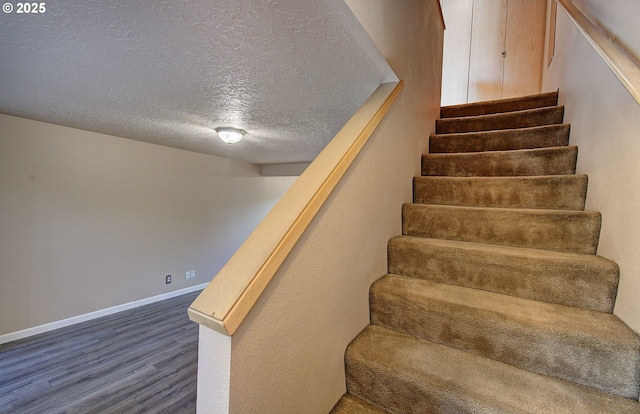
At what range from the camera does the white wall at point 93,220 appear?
8.20 feet

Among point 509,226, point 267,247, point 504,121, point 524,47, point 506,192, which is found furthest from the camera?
point 524,47

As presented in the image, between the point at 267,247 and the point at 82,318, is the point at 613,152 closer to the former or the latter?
the point at 267,247

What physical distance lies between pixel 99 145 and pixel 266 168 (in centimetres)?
263

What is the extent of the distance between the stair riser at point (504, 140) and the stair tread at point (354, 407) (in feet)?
6.25

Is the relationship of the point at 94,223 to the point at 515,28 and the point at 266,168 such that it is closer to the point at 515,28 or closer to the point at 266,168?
the point at 266,168

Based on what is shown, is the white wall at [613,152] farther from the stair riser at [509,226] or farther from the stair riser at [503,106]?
the stair riser at [503,106]

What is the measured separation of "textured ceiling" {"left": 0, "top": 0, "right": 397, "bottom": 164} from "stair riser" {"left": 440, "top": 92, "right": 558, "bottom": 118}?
1.21m

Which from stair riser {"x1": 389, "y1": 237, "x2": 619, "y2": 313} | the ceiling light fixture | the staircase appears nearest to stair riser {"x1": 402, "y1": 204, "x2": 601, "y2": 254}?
the staircase

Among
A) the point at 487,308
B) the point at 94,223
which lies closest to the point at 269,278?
the point at 487,308

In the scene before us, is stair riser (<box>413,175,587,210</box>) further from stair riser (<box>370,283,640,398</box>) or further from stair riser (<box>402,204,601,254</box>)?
stair riser (<box>370,283,640,398</box>)

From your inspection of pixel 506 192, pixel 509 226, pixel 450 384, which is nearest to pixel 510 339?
pixel 450 384

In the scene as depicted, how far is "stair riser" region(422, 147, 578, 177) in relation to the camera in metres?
1.57

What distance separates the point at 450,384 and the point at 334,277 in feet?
1.72

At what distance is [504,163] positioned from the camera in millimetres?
1729
